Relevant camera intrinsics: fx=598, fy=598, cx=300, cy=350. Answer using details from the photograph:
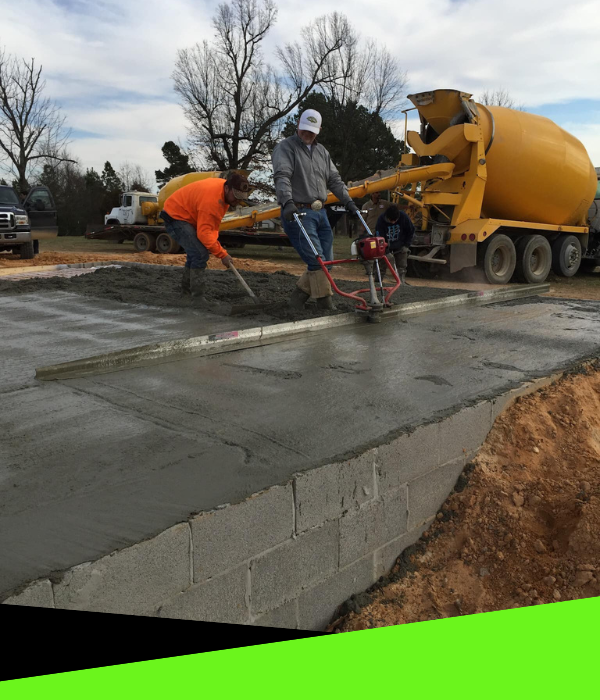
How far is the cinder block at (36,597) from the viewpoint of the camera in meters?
1.73

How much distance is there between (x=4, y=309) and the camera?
6707 millimetres

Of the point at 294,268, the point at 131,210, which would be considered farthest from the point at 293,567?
the point at 131,210

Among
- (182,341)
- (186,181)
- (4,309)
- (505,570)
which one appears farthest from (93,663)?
(186,181)

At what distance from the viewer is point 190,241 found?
678cm

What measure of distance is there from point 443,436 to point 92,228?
78.1 ft

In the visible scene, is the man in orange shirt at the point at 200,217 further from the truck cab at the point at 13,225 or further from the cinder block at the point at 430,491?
the truck cab at the point at 13,225

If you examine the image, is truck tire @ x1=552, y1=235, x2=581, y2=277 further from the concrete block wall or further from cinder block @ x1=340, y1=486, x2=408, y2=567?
cinder block @ x1=340, y1=486, x2=408, y2=567

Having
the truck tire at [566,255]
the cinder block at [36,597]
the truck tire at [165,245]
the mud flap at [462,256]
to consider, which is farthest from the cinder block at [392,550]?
the truck tire at [165,245]

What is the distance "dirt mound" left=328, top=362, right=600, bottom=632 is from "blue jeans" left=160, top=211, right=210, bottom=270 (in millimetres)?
4005

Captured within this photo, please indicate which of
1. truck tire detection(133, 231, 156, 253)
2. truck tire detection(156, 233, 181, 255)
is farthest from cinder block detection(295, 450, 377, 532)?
truck tire detection(133, 231, 156, 253)

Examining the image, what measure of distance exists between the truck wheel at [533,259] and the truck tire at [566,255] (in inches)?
14.3

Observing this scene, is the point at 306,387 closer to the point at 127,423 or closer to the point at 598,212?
the point at 127,423

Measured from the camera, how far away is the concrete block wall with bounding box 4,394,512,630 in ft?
6.53

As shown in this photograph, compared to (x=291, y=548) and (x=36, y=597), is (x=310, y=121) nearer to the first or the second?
(x=291, y=548)
